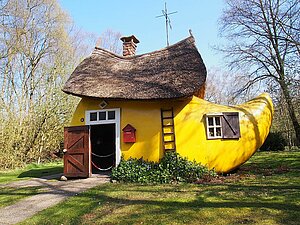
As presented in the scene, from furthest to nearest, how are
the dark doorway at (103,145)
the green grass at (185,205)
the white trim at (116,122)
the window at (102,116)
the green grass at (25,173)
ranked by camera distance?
the dark doorway at (103,145) < the green grass at (25,173) < the window at (102,116) < the white trim at (116,122) < the green grass at (185,205)

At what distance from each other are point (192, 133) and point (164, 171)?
1.79m

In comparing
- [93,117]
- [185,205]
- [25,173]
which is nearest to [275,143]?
[93,117]

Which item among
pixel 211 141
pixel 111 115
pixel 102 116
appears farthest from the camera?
pixel 102 116

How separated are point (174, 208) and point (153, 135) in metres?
4.24

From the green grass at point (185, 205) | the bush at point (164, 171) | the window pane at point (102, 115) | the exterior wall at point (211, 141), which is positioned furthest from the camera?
the window pane at point (102, 115)

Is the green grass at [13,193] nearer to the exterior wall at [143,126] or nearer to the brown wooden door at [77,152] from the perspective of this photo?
the brown wooden door at [77,152]

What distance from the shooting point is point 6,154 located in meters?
16.6

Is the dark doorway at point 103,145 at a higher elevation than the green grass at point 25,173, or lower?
higher

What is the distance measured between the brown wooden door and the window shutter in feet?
17.8

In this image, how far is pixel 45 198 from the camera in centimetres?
773

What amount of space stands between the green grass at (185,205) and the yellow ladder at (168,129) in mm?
1695

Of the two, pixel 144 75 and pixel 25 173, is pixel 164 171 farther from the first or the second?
pixel 25 173

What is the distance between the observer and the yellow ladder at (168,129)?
991cm

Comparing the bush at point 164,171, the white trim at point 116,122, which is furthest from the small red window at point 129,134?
the bush at point 164,171
